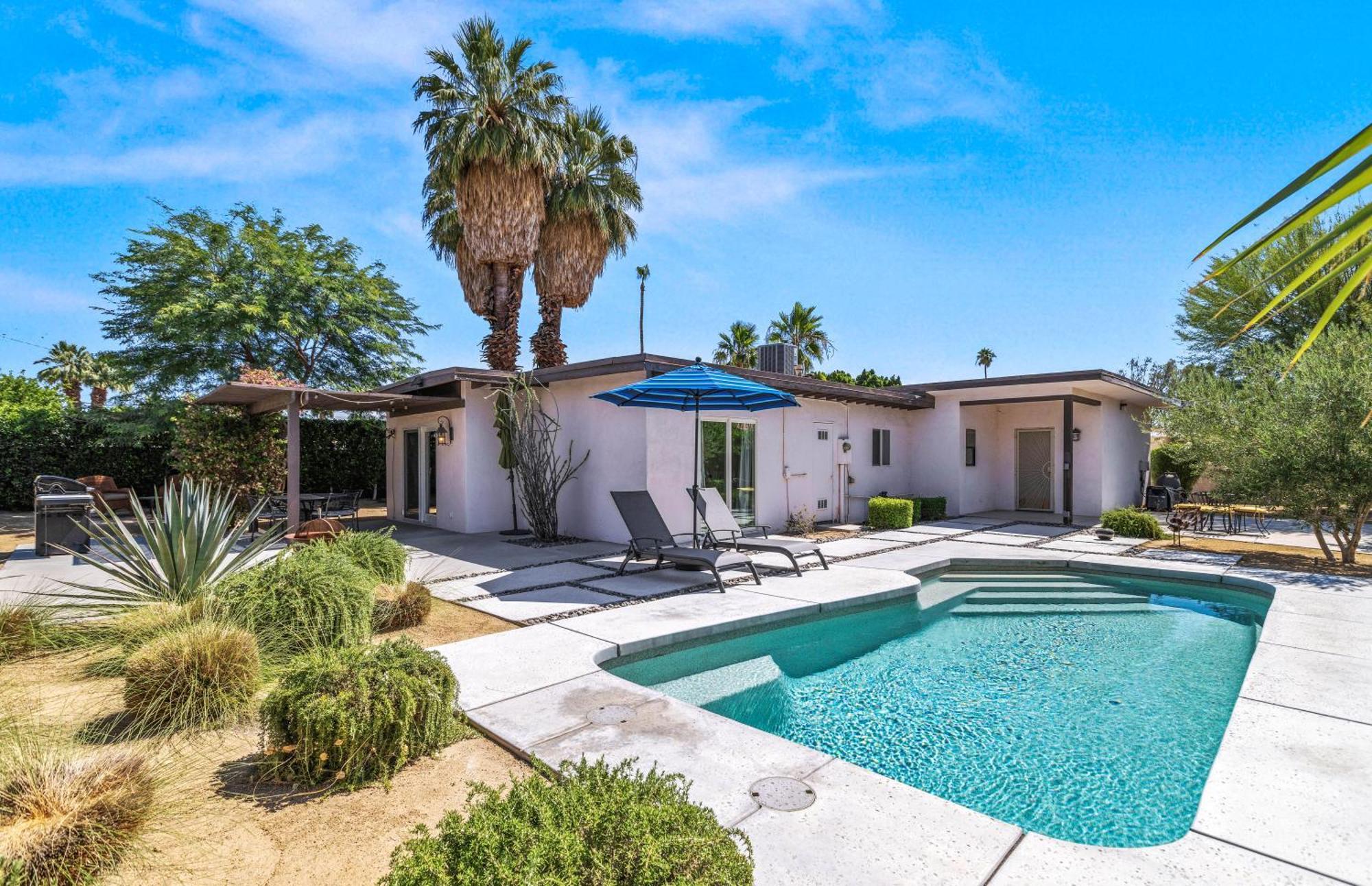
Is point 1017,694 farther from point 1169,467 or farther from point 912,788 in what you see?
point 1169,467

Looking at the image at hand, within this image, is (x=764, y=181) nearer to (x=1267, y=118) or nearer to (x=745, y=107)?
(x=745, y=107)

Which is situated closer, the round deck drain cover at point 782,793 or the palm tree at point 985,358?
the round deck drain cover at point 782,793

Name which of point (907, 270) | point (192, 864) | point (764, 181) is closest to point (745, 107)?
point (764, 181)

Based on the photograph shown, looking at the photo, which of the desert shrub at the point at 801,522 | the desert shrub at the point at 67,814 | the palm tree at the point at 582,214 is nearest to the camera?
the desert shrub at the point at 67,814

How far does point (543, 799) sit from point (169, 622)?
3.80 meters

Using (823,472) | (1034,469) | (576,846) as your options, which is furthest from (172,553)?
(1034,469)

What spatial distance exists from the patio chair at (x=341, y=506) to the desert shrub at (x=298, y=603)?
7.32 m

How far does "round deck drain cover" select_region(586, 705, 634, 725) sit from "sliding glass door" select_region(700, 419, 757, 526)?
24.7 feet

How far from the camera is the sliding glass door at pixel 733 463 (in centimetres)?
1204

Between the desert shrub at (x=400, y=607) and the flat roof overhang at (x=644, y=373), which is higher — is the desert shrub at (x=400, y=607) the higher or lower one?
the lower one

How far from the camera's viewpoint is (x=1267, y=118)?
849 cm

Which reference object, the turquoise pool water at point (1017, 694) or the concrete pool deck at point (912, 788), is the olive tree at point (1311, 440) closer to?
the turquoise pool water at point (1017, 694)

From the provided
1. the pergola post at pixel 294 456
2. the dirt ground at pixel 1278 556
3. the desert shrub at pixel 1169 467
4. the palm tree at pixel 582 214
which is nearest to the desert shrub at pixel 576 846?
the pergola post at pixel 294 456

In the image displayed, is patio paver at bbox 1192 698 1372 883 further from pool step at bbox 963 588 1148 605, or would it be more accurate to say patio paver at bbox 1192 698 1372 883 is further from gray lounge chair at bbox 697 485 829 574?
gray lounge chair at bbox 697 485 829 574
